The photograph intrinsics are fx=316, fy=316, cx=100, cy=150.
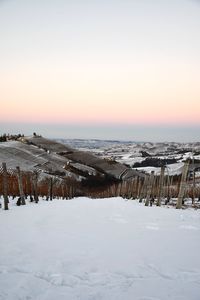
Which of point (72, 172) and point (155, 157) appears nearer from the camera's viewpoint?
point (72, 172)

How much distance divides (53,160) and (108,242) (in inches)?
1182

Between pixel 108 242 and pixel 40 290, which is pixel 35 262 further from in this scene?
pixel 108 242

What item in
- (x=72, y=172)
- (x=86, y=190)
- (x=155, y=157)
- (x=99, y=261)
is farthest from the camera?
(x=155, y=157)

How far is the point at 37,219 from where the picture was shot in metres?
6.94

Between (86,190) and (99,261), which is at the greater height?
(99,261)

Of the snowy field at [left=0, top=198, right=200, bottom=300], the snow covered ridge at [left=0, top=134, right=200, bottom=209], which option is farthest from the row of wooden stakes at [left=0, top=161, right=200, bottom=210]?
the snowy field at [left=0, top=198, right=200, bottom=300]

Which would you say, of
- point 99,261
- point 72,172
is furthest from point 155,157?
point 99,261

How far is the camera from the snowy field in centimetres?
295

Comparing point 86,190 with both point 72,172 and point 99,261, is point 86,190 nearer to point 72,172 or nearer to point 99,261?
point 72,172

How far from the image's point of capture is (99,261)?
3863mm

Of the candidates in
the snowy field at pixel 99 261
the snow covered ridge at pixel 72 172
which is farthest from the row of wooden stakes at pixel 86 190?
the snowy field at pixel 99 261

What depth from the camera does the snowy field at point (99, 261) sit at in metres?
2.95

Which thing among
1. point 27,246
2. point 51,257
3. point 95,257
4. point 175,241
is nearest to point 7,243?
point 27,246

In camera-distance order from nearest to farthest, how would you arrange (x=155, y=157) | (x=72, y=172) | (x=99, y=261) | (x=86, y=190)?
(x=99, y=261), (x=86, y=190), (x=72, y=172), (x=155, y=157)
